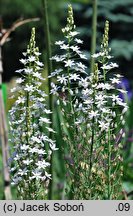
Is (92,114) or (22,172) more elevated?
(92,114)

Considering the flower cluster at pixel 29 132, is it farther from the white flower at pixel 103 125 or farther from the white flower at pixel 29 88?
the white flower at pixel 103 125

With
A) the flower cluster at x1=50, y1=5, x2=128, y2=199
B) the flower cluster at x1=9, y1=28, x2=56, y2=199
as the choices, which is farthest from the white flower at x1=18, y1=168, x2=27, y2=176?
the flower cluster at x1=50, y1=5, x2=128, y2=199

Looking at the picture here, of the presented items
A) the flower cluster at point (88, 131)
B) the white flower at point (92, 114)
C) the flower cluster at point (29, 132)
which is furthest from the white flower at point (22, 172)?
the white flower at point (92, 114)

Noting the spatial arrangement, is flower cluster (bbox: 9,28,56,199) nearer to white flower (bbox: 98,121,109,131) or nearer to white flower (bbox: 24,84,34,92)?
white flower (bbox: 24,84,34,92)

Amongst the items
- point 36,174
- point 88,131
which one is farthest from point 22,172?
point 88,131

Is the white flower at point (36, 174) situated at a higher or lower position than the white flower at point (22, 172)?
lower

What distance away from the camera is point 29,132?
2.39 metres

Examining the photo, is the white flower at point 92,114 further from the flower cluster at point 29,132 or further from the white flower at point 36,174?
the white flower at point 36,174

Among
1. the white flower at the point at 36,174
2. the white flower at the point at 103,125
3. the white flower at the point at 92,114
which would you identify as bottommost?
the white flower at the point at 36,174

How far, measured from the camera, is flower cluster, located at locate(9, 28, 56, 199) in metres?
2.37

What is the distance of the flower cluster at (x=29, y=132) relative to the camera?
237cm

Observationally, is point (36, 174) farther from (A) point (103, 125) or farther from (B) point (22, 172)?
(A) point (103, 125)

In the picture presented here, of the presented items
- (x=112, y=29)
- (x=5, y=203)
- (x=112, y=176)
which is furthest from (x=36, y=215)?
(x=112, y=29)

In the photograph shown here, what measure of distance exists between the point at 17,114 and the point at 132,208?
0.57 meters
